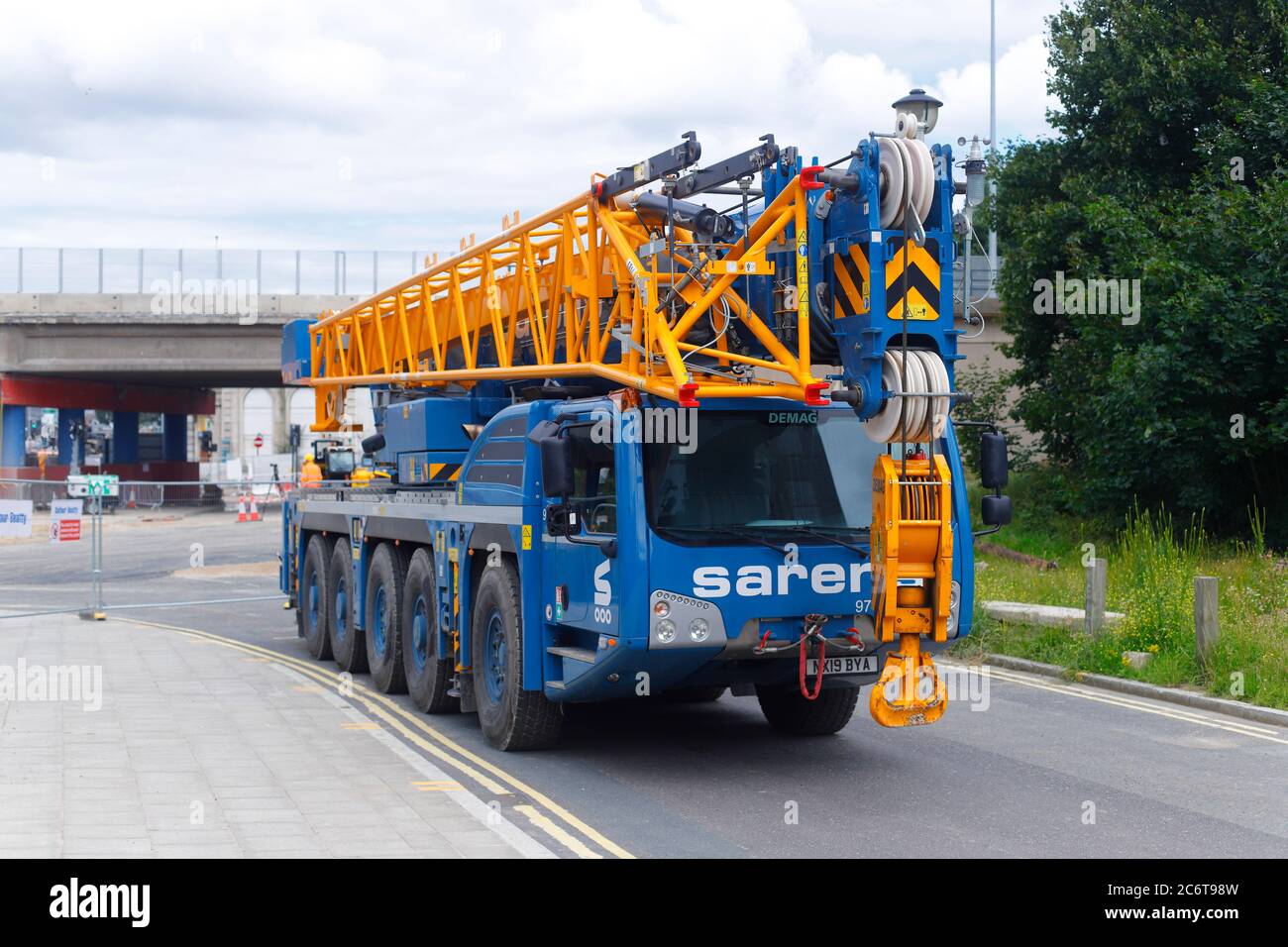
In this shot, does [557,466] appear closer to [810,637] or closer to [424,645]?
[810,637]

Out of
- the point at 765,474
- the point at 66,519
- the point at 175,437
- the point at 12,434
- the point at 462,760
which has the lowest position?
the point at 462,760

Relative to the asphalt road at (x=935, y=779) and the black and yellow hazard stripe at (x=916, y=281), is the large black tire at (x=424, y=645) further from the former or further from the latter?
the black and yellow hazard stripe at (x=916, y=281)

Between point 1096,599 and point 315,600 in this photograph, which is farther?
point 315,600

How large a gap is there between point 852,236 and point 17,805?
6.12 m

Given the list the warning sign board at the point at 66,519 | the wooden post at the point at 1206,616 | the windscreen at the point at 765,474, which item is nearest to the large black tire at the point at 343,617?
the windscreen at the point at 765,474

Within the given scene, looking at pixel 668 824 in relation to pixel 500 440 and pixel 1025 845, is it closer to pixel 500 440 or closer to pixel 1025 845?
pixel 1025 845

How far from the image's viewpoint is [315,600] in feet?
59.4

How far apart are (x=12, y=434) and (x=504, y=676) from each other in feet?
164

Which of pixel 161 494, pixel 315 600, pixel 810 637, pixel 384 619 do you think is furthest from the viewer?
pixel 161 494

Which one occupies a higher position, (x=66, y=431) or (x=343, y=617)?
(x=66, y=431)

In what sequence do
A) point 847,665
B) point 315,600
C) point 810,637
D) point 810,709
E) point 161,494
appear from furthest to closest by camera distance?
point 161,494 → point 315,600 → point 810,709 → point 847,665 → point 810,637

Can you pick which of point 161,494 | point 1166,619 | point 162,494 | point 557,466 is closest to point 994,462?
point 557,466

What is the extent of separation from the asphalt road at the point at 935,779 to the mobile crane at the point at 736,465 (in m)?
0.58

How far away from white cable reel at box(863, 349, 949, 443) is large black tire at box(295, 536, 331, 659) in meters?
9.83
